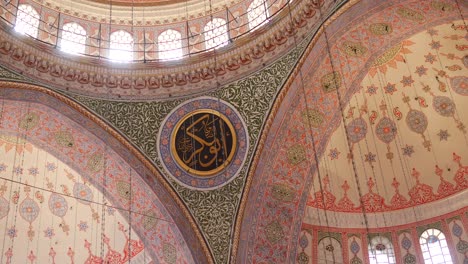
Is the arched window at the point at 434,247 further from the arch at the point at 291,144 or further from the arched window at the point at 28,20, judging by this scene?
the arched window at the point at 28,20

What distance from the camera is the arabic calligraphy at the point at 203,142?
10.2 meters

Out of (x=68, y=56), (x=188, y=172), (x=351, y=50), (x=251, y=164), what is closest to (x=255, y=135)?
(x=251, y=164)

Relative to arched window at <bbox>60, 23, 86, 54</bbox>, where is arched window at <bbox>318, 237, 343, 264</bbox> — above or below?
below

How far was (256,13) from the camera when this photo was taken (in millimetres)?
10625

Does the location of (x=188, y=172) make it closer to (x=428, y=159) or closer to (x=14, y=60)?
(x=14, y=60)

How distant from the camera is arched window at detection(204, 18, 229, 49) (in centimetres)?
1071

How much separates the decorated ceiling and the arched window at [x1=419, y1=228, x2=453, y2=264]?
0.24 meters

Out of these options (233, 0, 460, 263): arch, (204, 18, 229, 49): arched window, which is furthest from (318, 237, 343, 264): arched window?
(204, 18, 229, 49): arched window

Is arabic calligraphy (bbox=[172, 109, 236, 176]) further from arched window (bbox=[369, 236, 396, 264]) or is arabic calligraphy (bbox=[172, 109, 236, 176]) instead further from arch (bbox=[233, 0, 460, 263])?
arched window (bbox=[369, 236, 396, 264])

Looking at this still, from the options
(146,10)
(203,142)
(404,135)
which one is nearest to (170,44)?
(146,10)

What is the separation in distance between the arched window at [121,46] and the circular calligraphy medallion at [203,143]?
1410mm

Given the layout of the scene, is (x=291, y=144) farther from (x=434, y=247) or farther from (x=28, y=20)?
(x=28, y=20)

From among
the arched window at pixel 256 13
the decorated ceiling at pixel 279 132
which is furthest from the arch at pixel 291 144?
the arched window at pixel 256 13

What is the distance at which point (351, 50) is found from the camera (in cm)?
926
